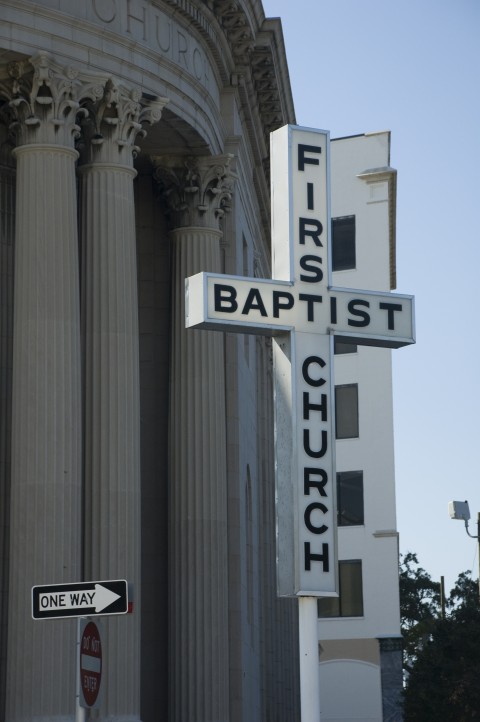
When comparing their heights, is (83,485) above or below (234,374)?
below

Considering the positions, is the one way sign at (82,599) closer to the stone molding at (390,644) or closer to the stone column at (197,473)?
the stone column at (197,473)

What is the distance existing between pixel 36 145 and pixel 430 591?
75.9 metres

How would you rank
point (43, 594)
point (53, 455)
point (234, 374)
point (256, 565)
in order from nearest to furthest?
point (43, 594) → point (53, 455) → point (234, 374) → point (256, 565)

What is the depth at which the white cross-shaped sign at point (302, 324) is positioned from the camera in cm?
1452

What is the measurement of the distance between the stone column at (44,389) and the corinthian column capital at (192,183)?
5578 mm

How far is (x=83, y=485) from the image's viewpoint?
2773 cm

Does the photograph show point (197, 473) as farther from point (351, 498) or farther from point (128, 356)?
point (351, 498)

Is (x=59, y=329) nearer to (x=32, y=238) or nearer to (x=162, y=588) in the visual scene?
(x=32, y=238)

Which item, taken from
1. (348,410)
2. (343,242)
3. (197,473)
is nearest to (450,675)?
(348,410)

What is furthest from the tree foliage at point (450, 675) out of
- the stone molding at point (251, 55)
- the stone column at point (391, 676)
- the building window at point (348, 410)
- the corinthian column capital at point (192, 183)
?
the corinthian column capital at point (192, 183)

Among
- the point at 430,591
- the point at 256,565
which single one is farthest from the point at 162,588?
the point at 430,591

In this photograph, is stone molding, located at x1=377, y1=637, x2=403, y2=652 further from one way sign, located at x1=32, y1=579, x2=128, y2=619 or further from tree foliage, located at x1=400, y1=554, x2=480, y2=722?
one way sign, located at x1=32, y1=579, x2=128, y2=619

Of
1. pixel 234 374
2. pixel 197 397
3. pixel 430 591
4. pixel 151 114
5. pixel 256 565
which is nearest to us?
pixel 151 114

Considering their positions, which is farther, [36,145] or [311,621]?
[36,145]
